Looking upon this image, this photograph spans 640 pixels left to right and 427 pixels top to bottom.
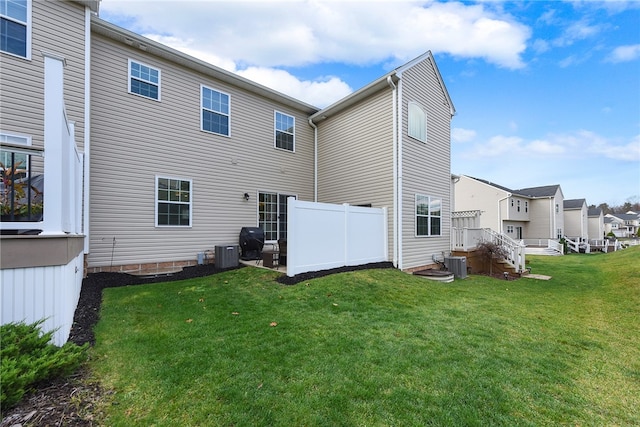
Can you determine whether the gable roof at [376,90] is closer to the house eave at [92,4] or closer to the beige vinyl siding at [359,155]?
the beige vinyl siding at [359,155]

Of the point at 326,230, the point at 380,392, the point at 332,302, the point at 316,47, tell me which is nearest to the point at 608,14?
the point at 316,47

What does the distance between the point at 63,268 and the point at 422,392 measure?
12.9ft

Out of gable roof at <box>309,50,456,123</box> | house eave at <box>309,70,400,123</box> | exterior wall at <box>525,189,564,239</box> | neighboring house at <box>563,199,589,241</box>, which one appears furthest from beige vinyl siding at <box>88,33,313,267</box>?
neighboring house at <box>563,199,589,241</box>

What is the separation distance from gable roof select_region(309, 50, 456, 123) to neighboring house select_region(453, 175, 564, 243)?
14.6 metres

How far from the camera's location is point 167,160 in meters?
8.41

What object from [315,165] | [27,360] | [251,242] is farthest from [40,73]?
[315,165]

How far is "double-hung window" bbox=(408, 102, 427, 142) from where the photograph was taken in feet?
31.6

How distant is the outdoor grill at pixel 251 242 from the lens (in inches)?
369

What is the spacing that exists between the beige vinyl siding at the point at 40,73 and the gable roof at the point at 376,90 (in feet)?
24.6

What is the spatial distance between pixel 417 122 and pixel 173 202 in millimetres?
8673

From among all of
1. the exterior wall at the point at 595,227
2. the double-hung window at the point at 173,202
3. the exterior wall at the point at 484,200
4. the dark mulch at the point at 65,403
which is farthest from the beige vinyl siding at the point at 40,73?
the exterior wall at the point at 595,227

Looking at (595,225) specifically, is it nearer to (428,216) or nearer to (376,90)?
(428,216)

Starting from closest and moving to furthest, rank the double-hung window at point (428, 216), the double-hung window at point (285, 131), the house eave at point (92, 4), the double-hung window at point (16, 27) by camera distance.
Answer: the double-hung window at point (16, 27)
the house eave at point (92, 4)
the double-hung window at point (428, 216)
the double-hung window at point (285, 131)

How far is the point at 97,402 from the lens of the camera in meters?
2.34
